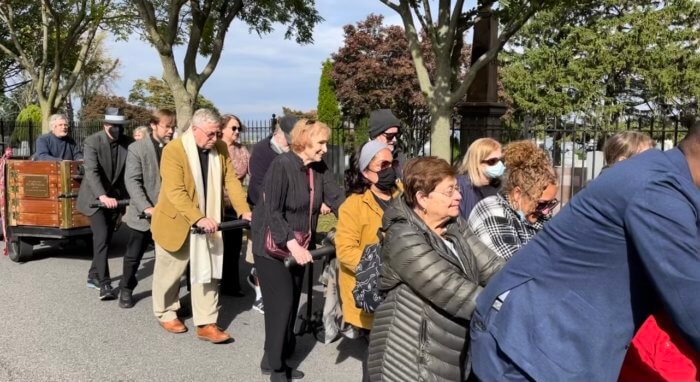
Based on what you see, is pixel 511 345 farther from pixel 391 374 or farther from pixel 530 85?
pixel 530 85

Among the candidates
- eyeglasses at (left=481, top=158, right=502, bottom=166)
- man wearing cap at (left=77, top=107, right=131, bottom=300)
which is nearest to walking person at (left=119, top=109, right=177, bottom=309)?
man wearing cap at (left=77, top=107, right=131, bottom=300)

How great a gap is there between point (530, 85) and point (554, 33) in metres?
3.67

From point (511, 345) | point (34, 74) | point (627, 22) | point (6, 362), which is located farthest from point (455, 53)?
point (627, 22)

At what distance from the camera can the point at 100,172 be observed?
6523 millimetres

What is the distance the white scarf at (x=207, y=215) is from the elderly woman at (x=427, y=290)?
2499 millimetres

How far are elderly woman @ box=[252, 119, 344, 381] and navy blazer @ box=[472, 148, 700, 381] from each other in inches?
86.7

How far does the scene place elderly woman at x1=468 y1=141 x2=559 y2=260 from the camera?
2867mm

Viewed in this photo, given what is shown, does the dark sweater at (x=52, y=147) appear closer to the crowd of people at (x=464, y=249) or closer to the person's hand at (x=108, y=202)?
the person's hand at (x=108, y=202)

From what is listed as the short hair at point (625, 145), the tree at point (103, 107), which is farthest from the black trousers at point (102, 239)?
the tree at point (103, 107)

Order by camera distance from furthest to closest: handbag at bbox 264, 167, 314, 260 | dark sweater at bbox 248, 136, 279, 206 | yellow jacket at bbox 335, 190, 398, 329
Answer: dark sweater at bbox 248, 136, 279, 206
handbag at bbox 264, 167, 314, 260
yellow jacket at bbox 335, 190, 398, 329

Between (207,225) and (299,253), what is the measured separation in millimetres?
1149

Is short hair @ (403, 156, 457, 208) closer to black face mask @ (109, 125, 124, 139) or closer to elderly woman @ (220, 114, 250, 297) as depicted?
elderly woman @ (220, 114, 250, 297)

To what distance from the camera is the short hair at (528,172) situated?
10.2ft

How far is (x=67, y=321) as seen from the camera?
5.64m
